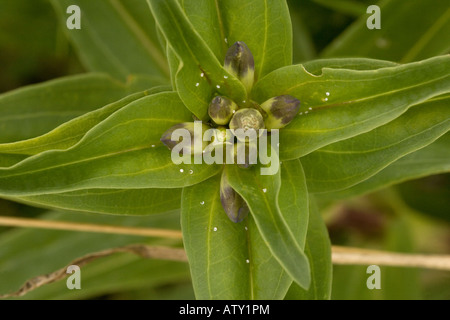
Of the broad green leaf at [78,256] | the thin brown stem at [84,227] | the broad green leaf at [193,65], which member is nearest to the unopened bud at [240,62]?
the broad green leaf at [193,65]

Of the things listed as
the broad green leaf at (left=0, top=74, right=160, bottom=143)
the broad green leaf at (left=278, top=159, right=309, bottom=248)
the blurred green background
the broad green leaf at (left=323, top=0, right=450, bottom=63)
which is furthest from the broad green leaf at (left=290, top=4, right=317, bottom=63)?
the broad green leaf at (left=278, top=159, right=309, bottom=248)

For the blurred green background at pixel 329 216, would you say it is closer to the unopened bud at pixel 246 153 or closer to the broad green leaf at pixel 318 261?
the broad green leaf at pixel 318 261

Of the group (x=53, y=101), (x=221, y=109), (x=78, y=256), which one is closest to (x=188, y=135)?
(x=221, y=109)

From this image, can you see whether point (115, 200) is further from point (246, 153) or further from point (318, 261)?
point (318, 261)

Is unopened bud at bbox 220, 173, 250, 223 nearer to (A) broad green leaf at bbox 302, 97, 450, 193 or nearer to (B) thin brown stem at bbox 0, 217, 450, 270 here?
(A) broad green leaf at bbox 302, 97, 450, 193
